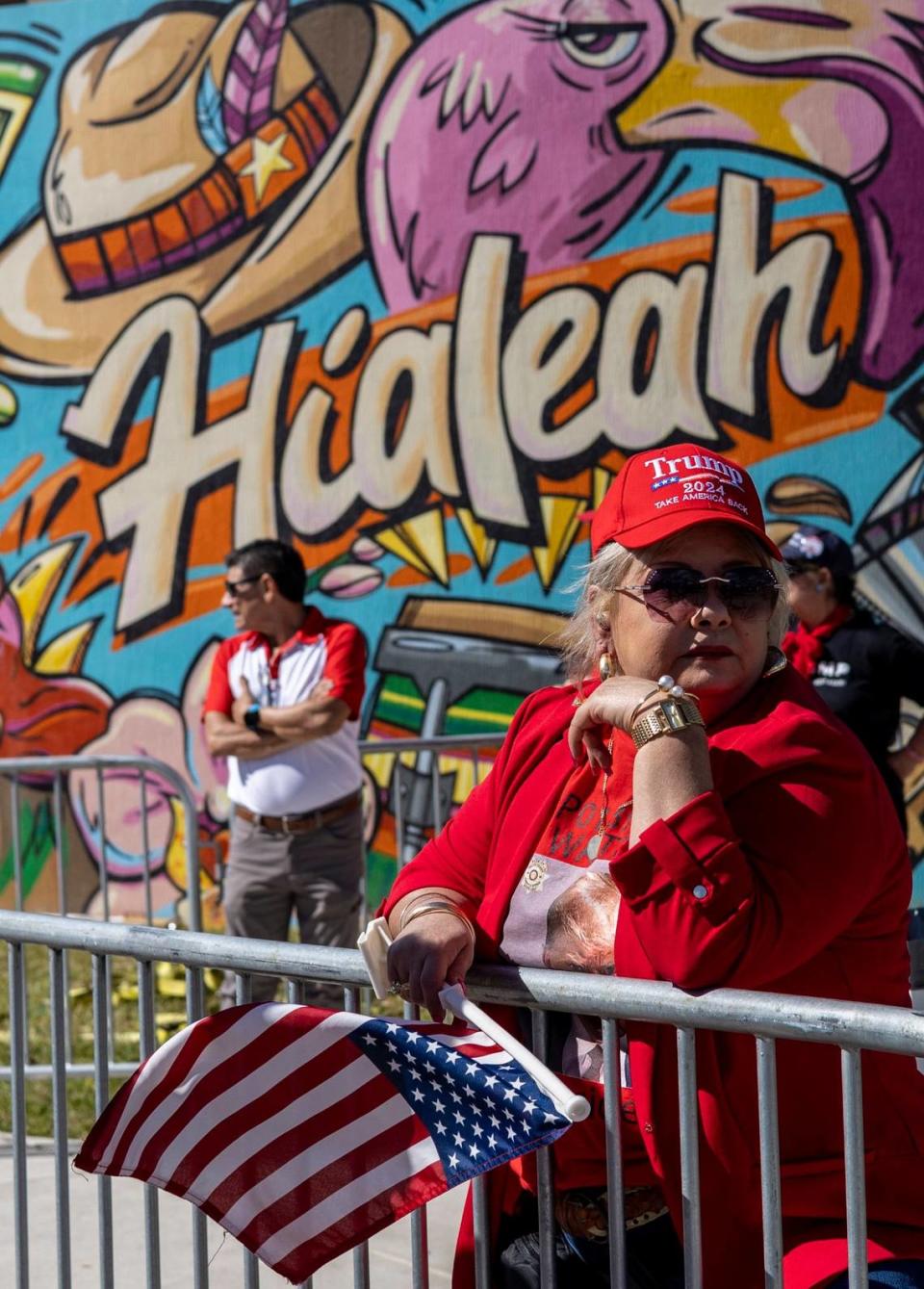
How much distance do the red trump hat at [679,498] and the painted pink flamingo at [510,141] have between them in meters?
6.83

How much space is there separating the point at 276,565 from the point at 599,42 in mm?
4022

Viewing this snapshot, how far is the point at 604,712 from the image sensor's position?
2379 mm

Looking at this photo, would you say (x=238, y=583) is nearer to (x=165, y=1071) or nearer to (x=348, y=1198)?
(x=165, y=1071)

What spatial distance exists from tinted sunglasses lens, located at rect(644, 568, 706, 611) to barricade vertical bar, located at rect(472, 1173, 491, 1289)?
88 cm

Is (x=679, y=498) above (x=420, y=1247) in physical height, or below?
above

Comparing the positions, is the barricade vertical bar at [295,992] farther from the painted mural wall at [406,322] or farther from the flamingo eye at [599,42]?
the flamingo eye at [599,42]

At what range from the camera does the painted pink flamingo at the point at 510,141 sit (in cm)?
898

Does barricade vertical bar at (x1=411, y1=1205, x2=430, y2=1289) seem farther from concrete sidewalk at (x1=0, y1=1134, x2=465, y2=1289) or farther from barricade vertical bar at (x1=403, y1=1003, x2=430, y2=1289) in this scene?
concrete sidewalk at (x1=0, y1=1134, x2=465, y2=1289)

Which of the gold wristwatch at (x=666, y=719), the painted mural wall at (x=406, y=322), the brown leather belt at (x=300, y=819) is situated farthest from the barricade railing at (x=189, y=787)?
the gold wristwatch at (x=666, y=719)

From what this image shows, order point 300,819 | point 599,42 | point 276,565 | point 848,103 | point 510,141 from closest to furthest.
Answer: point 300,819, point 276,565, point 848,103, point 599,42, point 510,141

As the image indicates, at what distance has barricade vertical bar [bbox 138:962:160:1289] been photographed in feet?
9.06

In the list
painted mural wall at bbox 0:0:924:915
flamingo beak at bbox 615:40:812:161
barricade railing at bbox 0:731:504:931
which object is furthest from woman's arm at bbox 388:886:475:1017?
flamingo beak at bbox 615:40:812:161

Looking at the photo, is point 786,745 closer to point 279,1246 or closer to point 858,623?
point 279,1246

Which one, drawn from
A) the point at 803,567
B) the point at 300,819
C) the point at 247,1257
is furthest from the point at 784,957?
the point at 300,819
